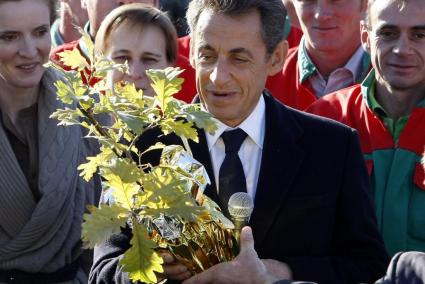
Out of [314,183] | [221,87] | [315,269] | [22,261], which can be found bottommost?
[22,261]

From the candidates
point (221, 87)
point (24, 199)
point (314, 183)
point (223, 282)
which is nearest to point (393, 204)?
point (314, 183)

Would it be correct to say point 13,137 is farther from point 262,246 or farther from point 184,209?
point 184,209

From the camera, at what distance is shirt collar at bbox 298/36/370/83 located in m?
5.16

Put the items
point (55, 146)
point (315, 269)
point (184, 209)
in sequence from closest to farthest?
point (184, 209), point (315, 269), point (55, 146)

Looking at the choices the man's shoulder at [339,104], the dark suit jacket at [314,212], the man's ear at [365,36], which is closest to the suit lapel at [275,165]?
the dark suit jacket at [314,212]

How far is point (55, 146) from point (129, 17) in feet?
3.05

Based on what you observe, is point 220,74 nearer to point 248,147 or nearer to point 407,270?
point 248,147

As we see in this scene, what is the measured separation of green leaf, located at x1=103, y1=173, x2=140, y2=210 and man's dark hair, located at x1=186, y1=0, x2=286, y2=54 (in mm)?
1013

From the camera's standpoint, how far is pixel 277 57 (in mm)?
3920

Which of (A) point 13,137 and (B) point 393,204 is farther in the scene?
(A) point 13,137

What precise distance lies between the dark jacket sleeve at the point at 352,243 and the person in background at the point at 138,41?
1.59 metres

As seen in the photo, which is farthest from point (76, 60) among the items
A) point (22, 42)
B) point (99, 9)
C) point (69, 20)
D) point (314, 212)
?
point (69, 20)

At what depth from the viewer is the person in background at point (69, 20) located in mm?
6820

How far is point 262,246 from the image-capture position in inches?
142
